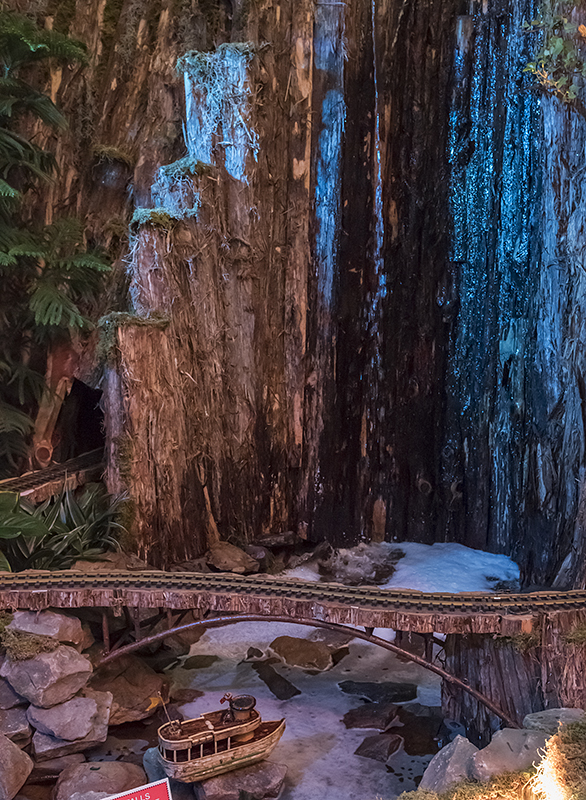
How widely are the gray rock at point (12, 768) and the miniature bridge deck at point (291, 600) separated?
2.65ft

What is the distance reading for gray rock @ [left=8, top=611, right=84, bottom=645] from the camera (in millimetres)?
4422

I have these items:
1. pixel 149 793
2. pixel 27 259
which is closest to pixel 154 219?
pixel 27 259

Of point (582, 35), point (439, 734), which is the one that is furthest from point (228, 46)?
point (439, 734)

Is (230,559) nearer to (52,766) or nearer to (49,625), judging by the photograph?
(49,625)

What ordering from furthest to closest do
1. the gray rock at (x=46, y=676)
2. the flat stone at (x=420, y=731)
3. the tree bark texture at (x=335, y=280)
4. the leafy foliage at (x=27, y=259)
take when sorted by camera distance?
1. the leafy foliage at (x=27, y=259)
2. the tree bark texture at (x=335, y=280)
3. the flat stone at (x=420, y=731)
4. the gray rock at (x=46, y=676)

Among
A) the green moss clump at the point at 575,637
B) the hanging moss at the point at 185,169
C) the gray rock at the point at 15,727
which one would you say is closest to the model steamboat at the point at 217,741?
the gray rock at the point at 15,727

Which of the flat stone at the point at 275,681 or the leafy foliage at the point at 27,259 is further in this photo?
the leafy foliage at the point at 27,259

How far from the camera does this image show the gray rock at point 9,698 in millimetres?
4305

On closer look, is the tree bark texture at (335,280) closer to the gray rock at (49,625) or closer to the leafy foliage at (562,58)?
the leafy foliage at (562,58)

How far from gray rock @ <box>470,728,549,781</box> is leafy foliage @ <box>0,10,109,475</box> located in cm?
499

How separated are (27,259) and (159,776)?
15.9 ft

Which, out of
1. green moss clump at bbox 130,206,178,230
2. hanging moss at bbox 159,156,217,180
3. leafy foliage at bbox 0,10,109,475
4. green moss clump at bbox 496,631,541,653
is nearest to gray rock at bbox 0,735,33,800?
green moss clump at bbox 496,631,541,653

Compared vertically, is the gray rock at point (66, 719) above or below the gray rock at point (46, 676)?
below

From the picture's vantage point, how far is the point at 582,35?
5.33 m
